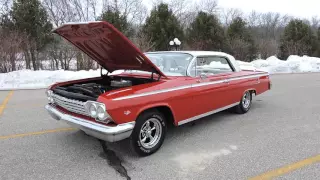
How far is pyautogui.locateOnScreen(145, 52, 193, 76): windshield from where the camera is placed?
14.1ft

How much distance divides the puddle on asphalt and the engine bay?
89 cm

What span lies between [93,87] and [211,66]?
268cm

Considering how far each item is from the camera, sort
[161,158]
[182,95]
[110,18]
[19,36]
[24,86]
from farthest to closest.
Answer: [110,18] → [19,36] → [24,86] → [182,95] → [161,158]

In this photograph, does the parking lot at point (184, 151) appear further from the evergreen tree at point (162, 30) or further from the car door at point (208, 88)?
the evergreen tree at point (162, 30)

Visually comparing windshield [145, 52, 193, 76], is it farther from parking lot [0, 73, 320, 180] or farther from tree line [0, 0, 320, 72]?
tree line [0, 0, 320, 72]

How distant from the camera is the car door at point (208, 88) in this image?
426cm

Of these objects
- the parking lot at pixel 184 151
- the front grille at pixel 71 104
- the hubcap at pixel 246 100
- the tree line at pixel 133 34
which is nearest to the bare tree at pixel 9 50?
the tree line at pixel 133 34

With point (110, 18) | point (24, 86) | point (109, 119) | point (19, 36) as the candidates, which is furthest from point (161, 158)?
point (110, 18)

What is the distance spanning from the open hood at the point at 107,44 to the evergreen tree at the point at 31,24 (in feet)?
43.9

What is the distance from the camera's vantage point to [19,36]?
15.0m

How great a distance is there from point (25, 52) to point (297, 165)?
16255 mm

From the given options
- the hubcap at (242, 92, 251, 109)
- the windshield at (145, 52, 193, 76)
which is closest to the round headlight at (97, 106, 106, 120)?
the windshield at (145, 52, 193, 76)

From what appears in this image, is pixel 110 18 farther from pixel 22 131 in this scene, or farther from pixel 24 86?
pixel 22 131

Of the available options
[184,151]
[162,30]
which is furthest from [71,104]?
[162,30]
